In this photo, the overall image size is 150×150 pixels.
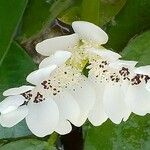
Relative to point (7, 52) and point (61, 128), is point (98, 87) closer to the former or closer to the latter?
point (61, 128)

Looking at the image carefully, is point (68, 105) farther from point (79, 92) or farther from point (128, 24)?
point (128, 24)

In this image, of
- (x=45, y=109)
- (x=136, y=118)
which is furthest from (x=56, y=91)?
(x=136, y=118)

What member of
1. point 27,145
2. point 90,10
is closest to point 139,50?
point 90,10

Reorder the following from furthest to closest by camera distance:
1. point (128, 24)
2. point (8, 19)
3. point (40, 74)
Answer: point (128, 24) < point (8, 19) < point (40, 74)

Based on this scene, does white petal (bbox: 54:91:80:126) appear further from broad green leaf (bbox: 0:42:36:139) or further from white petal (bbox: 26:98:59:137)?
broad green leaf (bbox: 0:42:36:139)

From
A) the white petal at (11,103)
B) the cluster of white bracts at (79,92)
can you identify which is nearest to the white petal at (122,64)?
the cluster of white bracts at (79,92)

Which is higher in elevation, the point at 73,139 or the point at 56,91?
the point at 56,91

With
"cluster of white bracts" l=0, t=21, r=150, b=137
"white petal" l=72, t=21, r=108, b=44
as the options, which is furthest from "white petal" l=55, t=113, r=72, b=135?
"white petal" l=72, t=21, r=108, b=44
